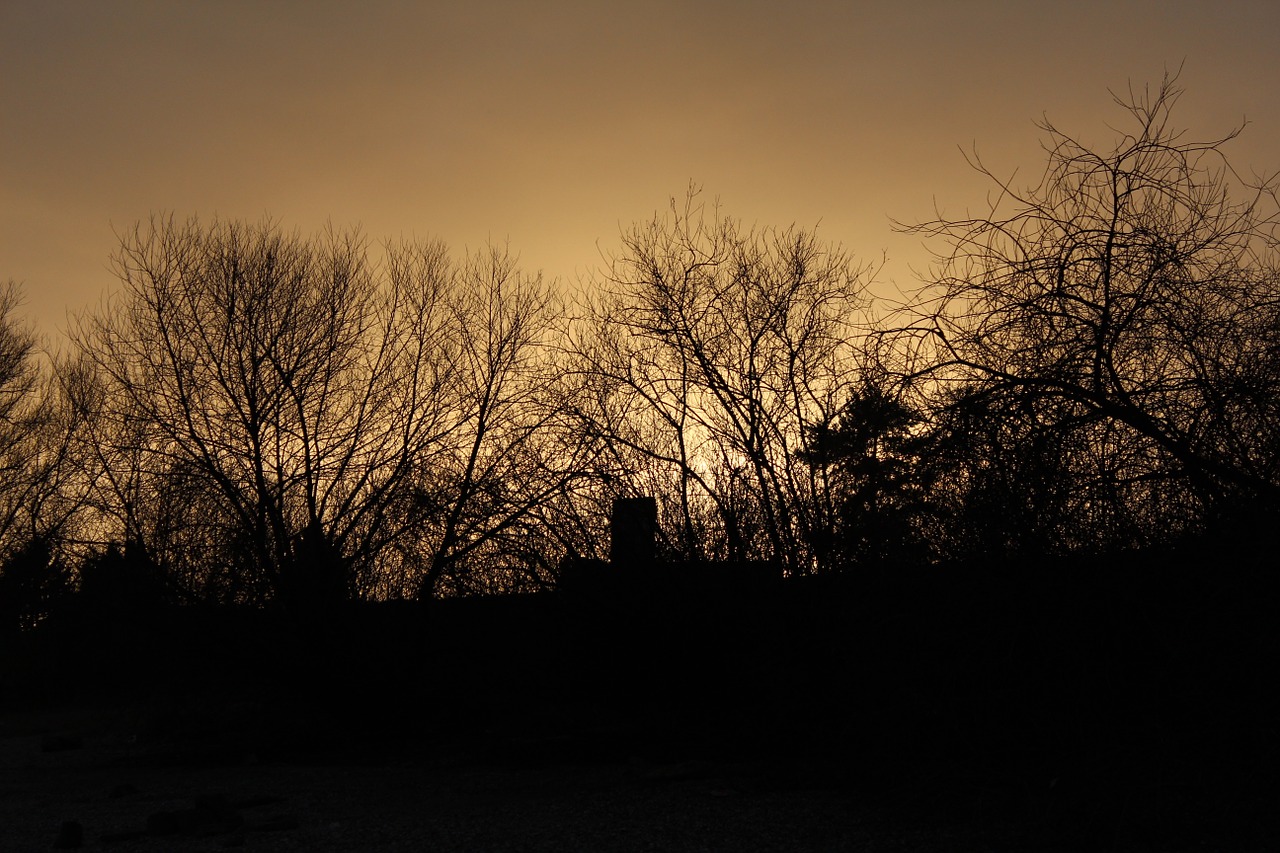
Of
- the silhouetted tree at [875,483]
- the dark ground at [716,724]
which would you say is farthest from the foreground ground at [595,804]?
the silhouetted tree at [875,483]

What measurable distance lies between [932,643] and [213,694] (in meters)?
15.6

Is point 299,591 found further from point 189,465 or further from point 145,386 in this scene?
point 145,386

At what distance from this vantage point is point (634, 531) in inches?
494

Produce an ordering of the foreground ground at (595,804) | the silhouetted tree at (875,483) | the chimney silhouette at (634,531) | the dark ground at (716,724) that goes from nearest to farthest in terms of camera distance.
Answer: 1. the dark ground at (716,724)
2. the foreground ground at (595,804)
3. the silhouetted tree at (875,483)
4. the chimney silhouette at (634,531)

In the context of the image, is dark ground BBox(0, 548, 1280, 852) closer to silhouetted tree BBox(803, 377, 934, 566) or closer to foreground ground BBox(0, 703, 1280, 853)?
foreground ground BBox(0, 703, 1280, 853)

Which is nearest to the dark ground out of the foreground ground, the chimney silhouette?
the foreground ground

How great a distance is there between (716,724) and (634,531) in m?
2.40

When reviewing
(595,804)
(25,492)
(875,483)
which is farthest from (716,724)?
(25,492)

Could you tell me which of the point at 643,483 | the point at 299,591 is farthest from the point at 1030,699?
the point at 299,591

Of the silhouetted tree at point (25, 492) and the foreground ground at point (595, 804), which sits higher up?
the silhouetted tree at point (25, 492)

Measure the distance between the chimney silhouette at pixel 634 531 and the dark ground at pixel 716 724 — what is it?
1.10ft

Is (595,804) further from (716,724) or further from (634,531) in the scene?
(634,531)

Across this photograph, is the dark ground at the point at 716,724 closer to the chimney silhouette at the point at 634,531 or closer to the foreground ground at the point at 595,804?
the foreground ground at the point at 595,804

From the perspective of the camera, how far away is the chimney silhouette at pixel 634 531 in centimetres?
1240
